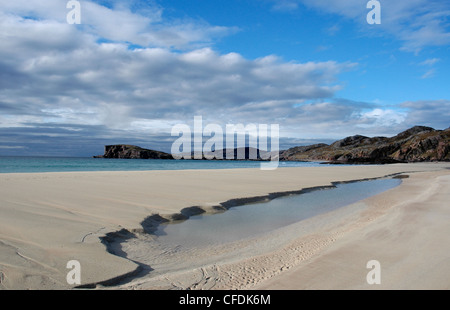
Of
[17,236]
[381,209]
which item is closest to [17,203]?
[17,236]

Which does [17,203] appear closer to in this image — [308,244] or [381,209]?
[308,244]

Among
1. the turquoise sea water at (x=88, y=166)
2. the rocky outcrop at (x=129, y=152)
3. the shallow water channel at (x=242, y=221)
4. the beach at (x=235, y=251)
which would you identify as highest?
the rocky outcrop at (x=129, y=152)

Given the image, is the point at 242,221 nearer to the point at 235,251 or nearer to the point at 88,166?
the point at 235,251

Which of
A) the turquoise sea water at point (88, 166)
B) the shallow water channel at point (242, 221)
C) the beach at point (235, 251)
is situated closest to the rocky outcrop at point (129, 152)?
the turquoise sea water at point (88, 166)

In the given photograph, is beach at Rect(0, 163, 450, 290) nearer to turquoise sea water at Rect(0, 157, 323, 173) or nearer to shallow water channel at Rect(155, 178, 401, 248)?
shallow water channel at Rect(155, 178, 401, 248)

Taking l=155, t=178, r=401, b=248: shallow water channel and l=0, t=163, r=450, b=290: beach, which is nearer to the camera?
l=0, t=163, r=450, b=290: beach

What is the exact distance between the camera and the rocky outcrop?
184m

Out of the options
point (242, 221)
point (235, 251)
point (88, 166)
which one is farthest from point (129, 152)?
point (235, 251)

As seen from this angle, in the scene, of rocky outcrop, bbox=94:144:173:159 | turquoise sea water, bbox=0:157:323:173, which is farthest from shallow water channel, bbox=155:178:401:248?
rocky outcrop, bbox=94:144:173:159

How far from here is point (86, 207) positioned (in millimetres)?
9867

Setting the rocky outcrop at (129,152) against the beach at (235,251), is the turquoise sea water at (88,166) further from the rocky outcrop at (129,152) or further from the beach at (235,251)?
the rocky outcrop at (129,152)

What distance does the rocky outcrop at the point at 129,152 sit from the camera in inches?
7244

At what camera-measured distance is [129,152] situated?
7416 inches

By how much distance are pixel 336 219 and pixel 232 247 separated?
4.92 meters
